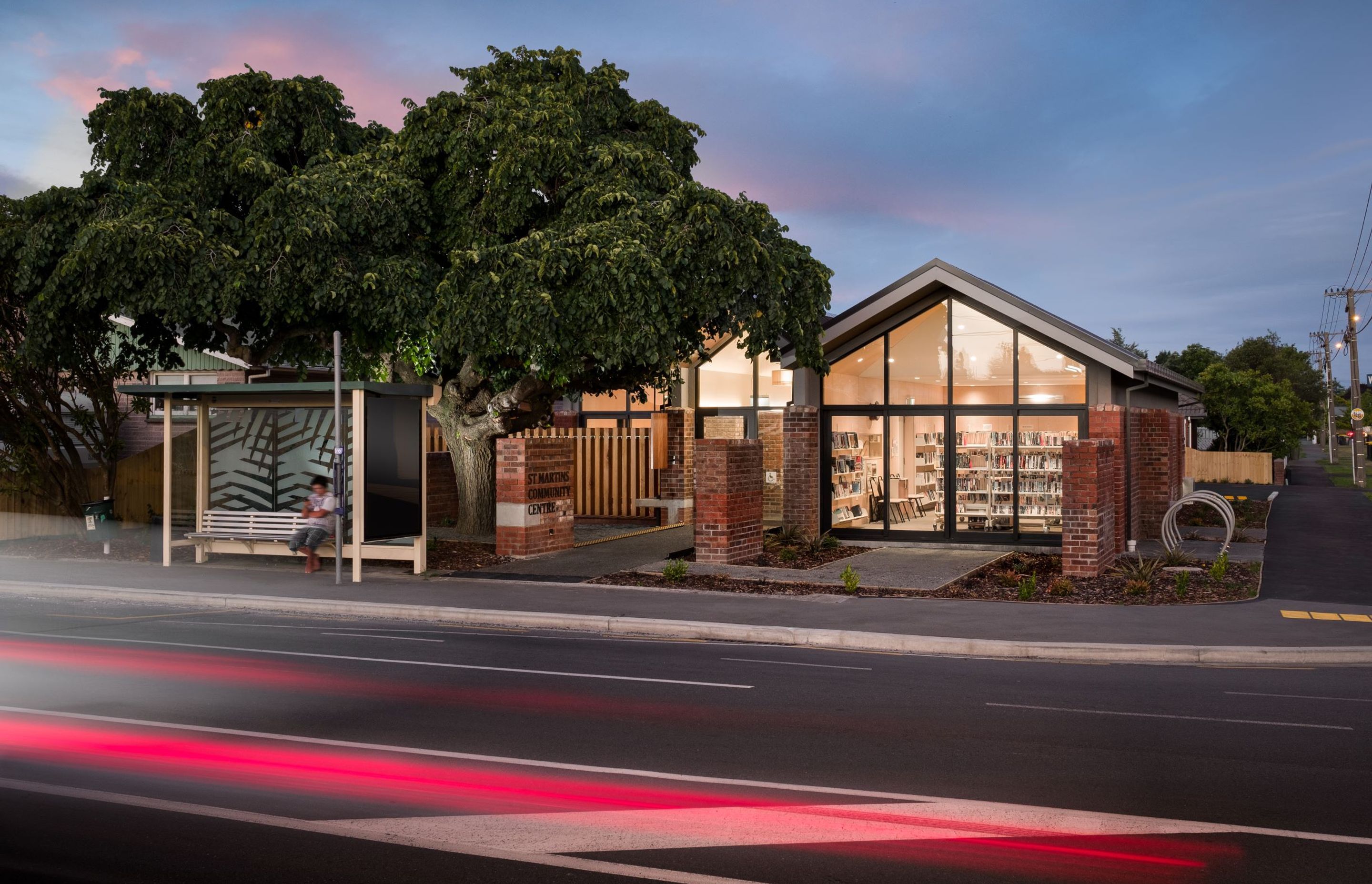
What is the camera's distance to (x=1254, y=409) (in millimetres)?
52688

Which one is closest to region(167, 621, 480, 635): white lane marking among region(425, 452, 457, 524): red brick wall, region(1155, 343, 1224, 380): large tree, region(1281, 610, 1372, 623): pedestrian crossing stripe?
region(1281, 610, 1372, 623): pedestrian crossing stripe

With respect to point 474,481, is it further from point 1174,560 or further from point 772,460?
point 1174,560

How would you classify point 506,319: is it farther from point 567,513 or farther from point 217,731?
point 217,731

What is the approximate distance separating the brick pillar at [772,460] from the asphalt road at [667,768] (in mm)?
14554

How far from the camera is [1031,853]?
534cm

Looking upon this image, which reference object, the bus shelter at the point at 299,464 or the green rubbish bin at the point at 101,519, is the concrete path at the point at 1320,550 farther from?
the green rubbish bin at the point at 101,519

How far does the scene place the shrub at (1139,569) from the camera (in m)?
14.7

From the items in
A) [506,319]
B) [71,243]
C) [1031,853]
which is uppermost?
[71,243]

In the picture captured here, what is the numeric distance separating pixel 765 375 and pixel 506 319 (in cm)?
1019

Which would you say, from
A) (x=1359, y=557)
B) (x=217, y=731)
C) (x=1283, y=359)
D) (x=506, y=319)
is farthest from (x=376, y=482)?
(x=1283, y=359)

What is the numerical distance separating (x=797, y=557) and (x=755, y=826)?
39.4 feet

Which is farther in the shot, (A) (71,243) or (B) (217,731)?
(A) (71,243)

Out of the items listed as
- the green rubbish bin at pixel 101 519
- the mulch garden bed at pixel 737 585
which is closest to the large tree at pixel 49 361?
the green rubbish bin at pixel 101 519

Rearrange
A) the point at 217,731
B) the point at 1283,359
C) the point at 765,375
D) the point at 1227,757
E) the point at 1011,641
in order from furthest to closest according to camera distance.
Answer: the point at 1283,359
the point at 765,375
the point at 1011,641
the point at 217,731
the point at 1227,757
